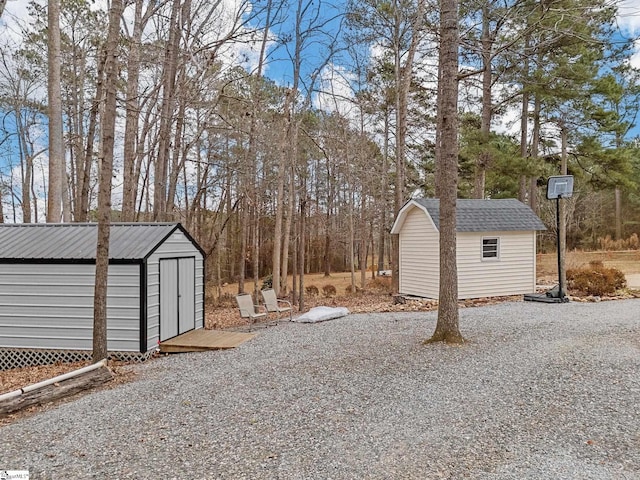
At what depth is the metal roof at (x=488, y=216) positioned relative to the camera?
10961 mm

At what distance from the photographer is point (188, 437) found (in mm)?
3361

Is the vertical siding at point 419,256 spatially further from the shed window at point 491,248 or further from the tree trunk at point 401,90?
the shed window at point 491,248

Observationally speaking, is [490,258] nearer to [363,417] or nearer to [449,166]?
[449,166]

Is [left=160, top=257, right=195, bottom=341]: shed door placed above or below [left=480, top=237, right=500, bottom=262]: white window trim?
below

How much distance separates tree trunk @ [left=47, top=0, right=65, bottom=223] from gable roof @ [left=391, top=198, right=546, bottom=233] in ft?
27.8

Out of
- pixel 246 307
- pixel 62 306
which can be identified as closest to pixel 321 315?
pixel 246 307

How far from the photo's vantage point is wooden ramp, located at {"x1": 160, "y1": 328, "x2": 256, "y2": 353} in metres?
6.76

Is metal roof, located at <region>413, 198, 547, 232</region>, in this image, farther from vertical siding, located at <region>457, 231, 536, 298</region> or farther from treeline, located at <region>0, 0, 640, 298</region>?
treeline, located at <region>0, 0, 640, 298</region>

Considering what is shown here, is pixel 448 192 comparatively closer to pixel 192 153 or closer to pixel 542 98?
pixel 542 98

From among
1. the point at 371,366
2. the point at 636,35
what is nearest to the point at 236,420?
the point at 371,366

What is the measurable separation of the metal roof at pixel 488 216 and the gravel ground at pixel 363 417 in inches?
199

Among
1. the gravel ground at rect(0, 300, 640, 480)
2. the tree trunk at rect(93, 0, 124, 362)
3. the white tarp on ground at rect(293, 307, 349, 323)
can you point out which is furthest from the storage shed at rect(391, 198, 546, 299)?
the tree trunk at rect(93, 0, 124, 362)

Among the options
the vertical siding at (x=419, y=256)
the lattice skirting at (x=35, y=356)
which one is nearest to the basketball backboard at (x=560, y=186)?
the vertical siding at (x=419, y=256)

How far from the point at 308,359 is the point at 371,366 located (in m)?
0.92
